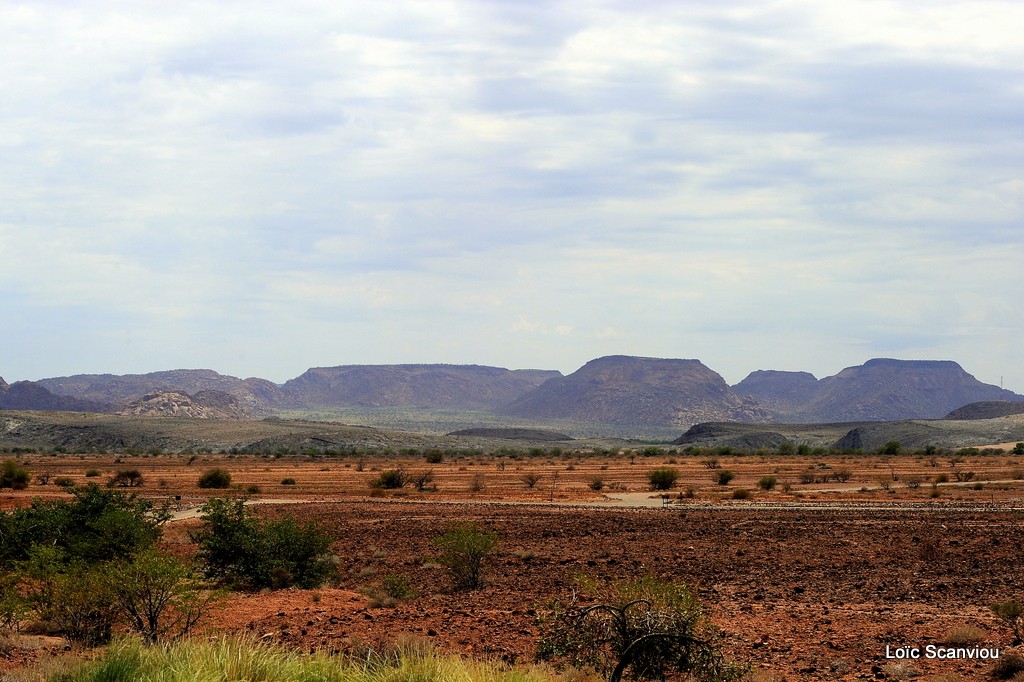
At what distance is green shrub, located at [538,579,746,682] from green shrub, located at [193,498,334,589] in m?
9.49

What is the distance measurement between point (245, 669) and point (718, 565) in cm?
1343

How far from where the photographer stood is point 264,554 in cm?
1986

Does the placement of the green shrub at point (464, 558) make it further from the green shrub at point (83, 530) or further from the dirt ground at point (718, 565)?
the green shrub at point (83, 530)

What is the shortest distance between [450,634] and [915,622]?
21.9 ft

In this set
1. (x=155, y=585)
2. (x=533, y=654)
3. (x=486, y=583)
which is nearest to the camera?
(x=533, y=654)

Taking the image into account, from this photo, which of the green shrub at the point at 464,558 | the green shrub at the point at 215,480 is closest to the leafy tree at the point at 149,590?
the green shrub at the point at 464,558

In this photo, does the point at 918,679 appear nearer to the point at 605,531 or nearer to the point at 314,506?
the point at 605,531

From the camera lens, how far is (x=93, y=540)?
1870 centimetres

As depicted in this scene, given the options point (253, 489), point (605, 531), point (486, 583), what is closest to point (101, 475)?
point (253, 489)

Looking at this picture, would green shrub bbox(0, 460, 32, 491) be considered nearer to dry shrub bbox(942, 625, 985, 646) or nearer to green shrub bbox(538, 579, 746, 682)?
green shrub bbox(538, 579, 746, 682)

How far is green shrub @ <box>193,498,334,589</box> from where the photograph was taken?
19.5m

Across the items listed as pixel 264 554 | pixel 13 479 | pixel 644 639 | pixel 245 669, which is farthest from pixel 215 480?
pixel 644 639

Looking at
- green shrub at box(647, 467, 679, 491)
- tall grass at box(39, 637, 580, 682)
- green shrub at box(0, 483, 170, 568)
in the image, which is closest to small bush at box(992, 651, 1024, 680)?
tall grass at box(39, 637, 580, 682)

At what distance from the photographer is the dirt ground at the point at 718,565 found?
43.7 ft
